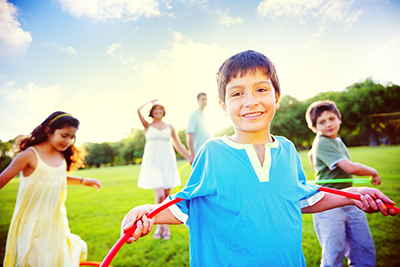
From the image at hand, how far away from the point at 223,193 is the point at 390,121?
4735 cm

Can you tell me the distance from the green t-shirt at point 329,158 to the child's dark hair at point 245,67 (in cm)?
176

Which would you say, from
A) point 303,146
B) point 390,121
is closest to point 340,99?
point 390,121

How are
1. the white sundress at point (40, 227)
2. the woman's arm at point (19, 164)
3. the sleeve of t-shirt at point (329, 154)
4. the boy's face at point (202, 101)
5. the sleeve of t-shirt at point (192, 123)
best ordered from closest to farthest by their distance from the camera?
the woman's arm at point (19, 164), the white sundress at point (40, 227), the sleeve of t-shirt at point (329, 154), the sleeve of t-shirt at point (192, 123), the boy's face at point (202, 101)

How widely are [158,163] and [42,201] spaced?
2.44 metres

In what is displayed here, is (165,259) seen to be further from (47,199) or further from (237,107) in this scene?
(237,107)

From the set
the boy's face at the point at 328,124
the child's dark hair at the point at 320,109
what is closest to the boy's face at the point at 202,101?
the child's dark hair at the point at 320,109

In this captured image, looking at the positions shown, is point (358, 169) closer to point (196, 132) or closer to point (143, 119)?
point (196, 132)

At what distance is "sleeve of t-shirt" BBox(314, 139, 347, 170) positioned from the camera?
2.71m

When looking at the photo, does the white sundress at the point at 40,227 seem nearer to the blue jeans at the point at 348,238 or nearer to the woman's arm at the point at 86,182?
the woman's arm at the point at 86,182

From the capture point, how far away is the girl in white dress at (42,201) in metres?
2.57

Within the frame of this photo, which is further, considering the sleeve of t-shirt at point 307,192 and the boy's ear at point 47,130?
the boy's ear at point 47,130

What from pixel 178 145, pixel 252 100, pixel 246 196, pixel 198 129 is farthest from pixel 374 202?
pixel 178 145

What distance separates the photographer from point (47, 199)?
9.12 feet

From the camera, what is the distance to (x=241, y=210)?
1.26 m
